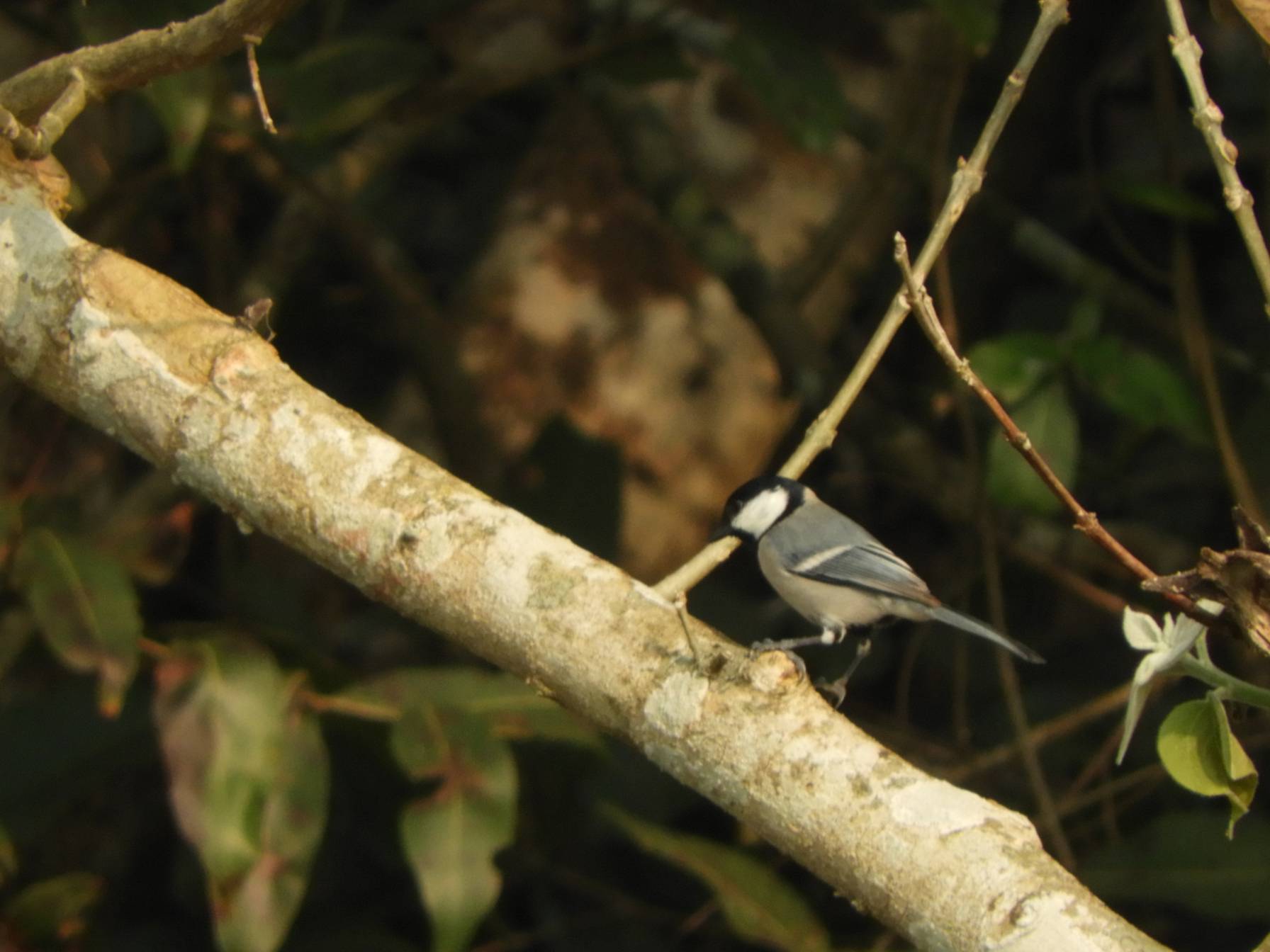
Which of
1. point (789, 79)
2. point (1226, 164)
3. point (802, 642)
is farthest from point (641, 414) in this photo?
point (1226, 164)

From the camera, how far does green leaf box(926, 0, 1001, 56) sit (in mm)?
2141

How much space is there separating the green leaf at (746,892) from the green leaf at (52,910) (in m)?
0.80

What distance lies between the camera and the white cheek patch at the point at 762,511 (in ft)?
6.40

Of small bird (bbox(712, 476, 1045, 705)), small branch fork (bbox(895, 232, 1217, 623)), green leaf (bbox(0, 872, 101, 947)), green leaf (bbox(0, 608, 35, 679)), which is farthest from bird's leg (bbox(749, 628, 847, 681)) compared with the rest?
green leaf (bbox(0, 608, 35, 679))

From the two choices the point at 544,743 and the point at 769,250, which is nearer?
the point at 544,743

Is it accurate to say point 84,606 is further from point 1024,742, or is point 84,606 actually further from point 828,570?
point 1024,742

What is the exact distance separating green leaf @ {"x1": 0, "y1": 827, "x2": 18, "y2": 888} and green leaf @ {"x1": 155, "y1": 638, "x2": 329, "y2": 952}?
368 millimetres

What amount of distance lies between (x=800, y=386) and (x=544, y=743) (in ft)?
2.97

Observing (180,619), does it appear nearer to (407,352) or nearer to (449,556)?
(407,352)

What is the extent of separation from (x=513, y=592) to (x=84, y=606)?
90cm

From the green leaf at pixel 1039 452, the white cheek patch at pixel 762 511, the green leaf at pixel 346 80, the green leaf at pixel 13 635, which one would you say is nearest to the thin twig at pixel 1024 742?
the green leaf at pixel 1039 452

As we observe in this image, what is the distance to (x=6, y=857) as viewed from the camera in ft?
6.73

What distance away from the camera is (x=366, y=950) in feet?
7.54

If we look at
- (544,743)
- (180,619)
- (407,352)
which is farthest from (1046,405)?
(180,619)
